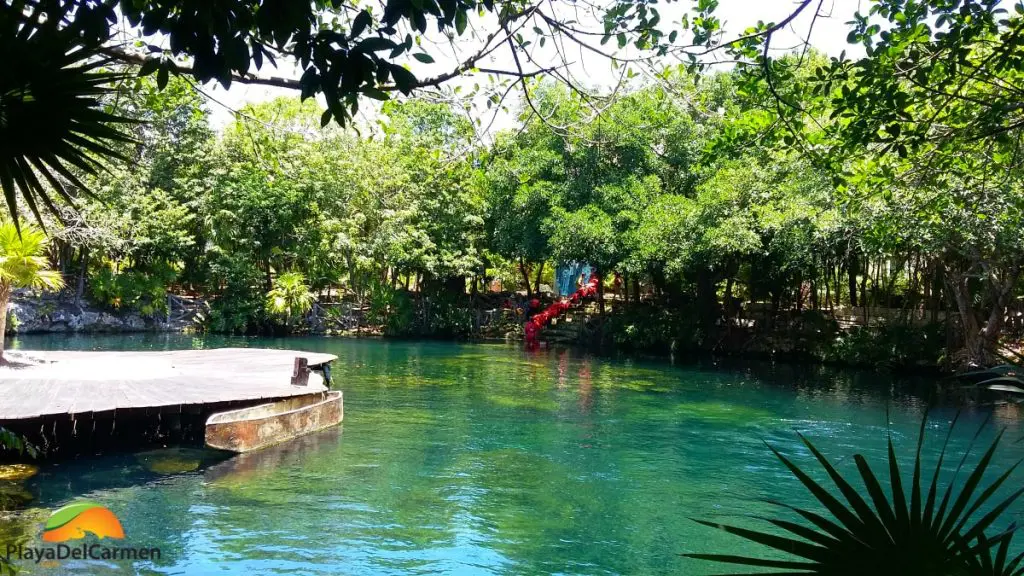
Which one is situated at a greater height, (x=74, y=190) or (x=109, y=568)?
(x=74, y=190)

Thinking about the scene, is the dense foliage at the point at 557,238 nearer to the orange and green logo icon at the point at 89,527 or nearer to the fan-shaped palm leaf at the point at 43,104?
the orange and green logo icon at the point at 89,527

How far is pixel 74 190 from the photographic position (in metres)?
25.9

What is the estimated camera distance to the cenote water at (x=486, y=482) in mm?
7531

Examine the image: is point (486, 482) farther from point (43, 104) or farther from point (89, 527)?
point (43, 104)

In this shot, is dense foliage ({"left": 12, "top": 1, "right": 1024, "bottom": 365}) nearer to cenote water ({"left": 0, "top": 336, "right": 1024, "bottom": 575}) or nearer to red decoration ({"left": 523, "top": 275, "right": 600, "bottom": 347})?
red decoration ({"left": 523, "top": 275, "right": 600, "bottom": 347})

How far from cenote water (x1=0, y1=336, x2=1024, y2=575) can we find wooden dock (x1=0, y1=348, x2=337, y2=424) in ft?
2.84

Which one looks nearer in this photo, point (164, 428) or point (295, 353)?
point (164, 428)

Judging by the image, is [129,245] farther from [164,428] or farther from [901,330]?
[901,330]

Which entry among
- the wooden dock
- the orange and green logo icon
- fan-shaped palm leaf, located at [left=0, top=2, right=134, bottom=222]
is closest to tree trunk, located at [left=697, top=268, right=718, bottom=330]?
the wooden dock

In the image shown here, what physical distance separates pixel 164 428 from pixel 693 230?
16387mm

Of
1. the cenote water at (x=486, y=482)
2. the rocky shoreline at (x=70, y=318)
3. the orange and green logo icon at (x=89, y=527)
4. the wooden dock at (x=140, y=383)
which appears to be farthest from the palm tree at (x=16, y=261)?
the rocky shoreline at (x=70, y=318)

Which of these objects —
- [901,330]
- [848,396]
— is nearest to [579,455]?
[848,396]

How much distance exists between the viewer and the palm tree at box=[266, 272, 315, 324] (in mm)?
30594

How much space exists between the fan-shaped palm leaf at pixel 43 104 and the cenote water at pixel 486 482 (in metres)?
3.34
